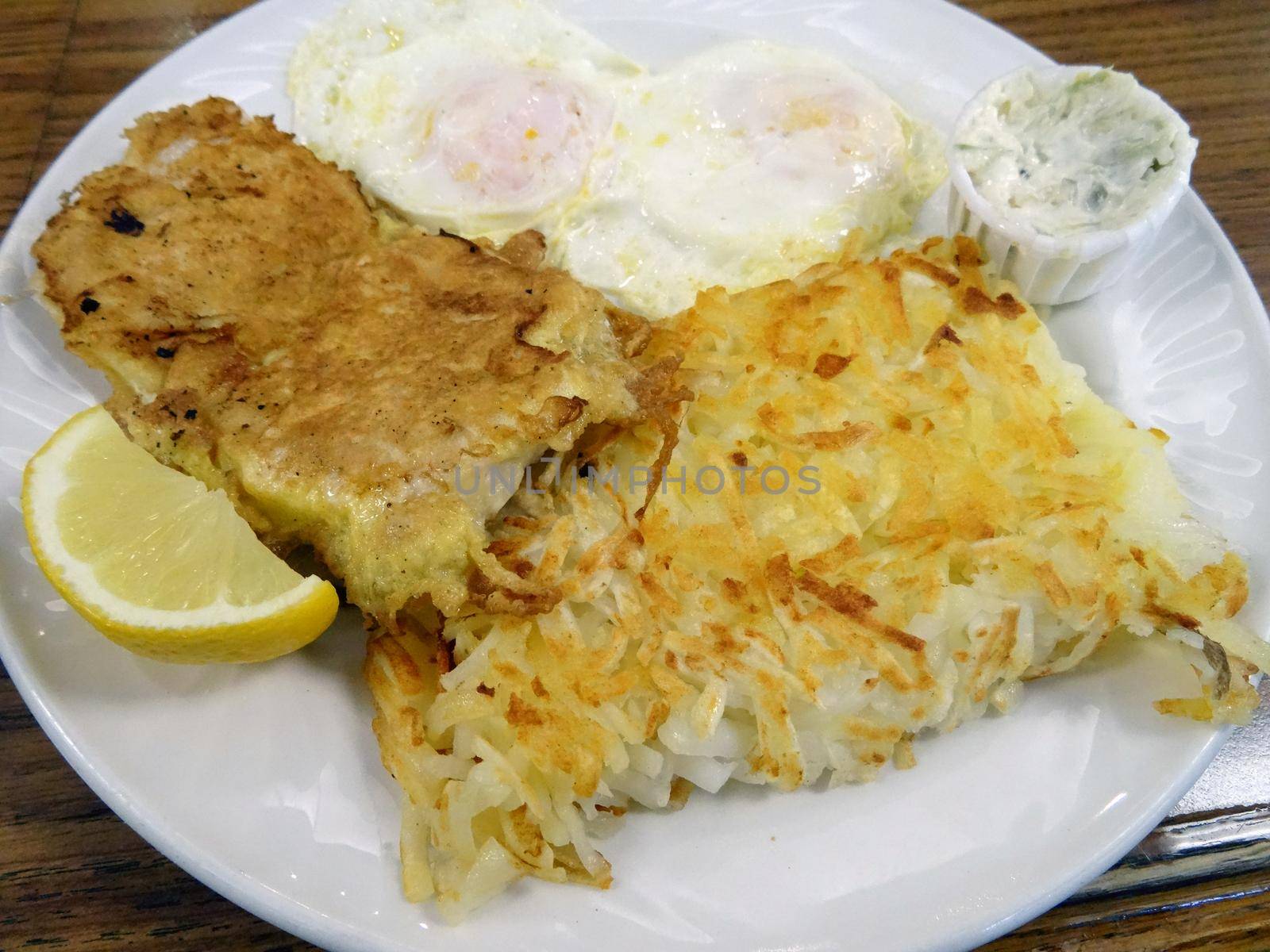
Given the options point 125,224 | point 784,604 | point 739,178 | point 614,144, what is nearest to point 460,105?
point 614,144

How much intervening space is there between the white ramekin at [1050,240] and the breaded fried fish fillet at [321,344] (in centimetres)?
85

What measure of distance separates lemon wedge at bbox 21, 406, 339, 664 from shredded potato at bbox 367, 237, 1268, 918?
0.78 feet

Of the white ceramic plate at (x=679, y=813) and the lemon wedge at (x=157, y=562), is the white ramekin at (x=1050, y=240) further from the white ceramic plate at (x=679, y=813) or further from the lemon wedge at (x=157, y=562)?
the lemon wedge at (x=157, y=562)

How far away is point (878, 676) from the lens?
157cm

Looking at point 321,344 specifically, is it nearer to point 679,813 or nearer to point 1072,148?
point 679,813

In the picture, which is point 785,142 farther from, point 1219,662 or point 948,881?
point 948,881

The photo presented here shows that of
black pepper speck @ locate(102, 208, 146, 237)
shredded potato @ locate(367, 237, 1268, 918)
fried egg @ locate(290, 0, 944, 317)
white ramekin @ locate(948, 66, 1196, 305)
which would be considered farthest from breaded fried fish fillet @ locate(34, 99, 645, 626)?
white ramekin @ locate(948, 66, 1196, 305)

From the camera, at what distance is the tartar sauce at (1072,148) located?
6.58 ft

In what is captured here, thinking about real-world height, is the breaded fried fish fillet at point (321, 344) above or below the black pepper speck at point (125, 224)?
below

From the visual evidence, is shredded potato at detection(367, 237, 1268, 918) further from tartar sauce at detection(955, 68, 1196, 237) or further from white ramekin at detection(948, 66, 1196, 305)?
tartar sauce at detection(955, 68, 1196, 237)

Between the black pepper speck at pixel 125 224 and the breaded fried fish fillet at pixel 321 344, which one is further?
the black pepper speck at pixel 125 224

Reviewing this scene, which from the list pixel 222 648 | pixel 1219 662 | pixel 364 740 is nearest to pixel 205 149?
pixel 222 648

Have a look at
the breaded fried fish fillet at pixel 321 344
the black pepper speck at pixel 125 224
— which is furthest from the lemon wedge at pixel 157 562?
the black pepper speck at pixel 125 224

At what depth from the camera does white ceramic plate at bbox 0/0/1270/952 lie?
1.41 meters
